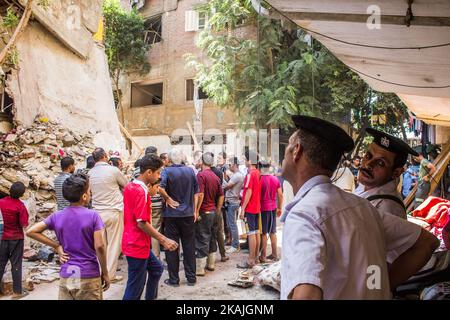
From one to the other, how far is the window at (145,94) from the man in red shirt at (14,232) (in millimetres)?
16039

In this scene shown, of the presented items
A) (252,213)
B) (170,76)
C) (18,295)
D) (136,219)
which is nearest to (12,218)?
(18,295)

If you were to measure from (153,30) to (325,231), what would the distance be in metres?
20.4

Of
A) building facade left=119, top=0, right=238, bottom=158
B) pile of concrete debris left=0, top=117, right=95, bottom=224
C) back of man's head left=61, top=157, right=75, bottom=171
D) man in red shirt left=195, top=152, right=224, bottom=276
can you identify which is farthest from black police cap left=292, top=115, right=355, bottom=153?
building facade left=119, top=0, right=238, bottom=158

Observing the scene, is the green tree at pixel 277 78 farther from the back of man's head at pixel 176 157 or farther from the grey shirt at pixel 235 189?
the back of man's head at pixel 176 157

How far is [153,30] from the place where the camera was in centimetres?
1986

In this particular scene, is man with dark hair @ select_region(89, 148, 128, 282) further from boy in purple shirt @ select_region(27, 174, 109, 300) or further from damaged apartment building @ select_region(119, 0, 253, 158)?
damaged apartment building @ select_region(119, 0, 253, 158)

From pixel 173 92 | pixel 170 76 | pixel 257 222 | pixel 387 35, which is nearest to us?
pixel 387 35

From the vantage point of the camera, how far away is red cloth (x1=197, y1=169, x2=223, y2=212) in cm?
602

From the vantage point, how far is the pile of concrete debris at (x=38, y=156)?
7.55m

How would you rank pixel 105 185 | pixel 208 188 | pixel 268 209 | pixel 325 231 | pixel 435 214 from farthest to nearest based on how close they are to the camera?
pixel 268 209 < pixel 208 188 < pixel 435 214 < pixel 105 185 < pixel 325 231

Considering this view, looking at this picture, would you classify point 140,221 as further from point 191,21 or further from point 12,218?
point 191,21

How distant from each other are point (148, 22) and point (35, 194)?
1466cm

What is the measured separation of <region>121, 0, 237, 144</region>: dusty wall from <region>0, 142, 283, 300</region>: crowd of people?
9.95m
